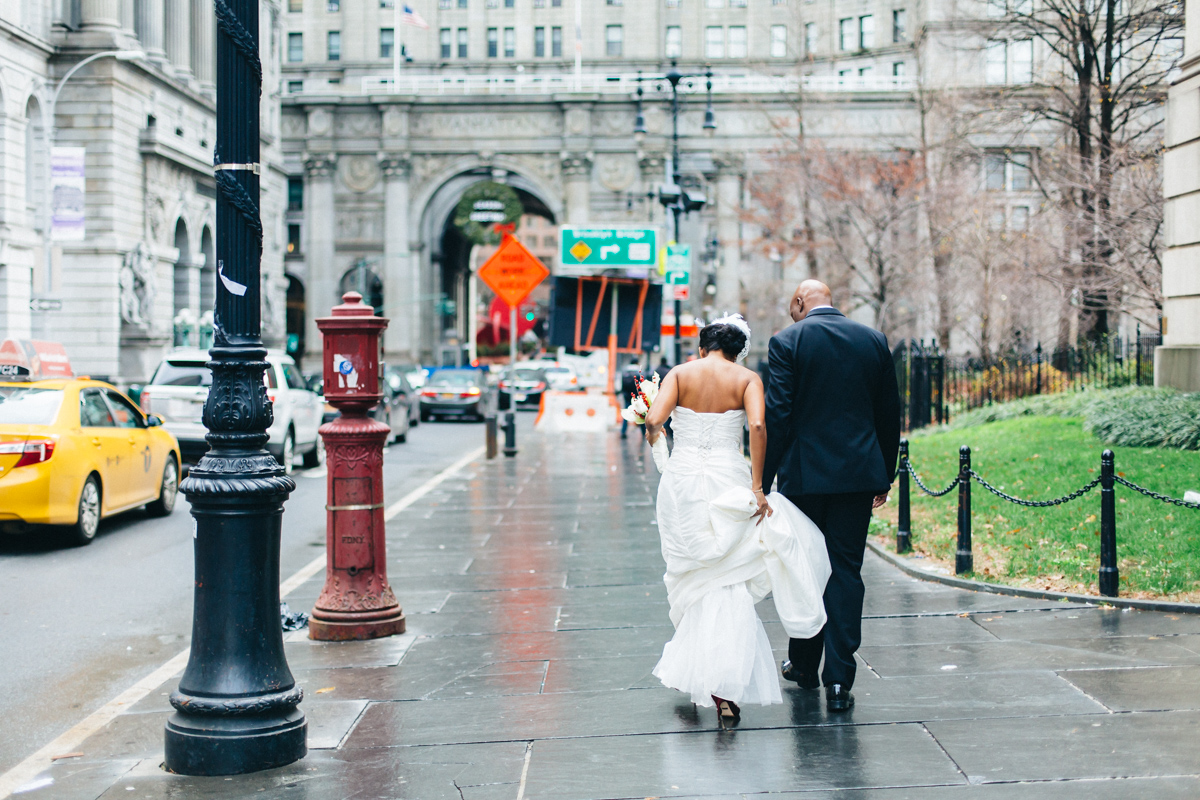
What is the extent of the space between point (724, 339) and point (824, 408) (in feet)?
1.93

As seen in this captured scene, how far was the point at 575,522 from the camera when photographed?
1306 cm

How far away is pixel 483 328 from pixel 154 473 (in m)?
98.0

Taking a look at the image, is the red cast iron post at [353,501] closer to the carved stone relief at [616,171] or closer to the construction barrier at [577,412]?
the construction barrier at [577,412]

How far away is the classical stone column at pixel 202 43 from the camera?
4925cm

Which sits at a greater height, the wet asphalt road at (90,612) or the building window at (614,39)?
the building window at (614,39)

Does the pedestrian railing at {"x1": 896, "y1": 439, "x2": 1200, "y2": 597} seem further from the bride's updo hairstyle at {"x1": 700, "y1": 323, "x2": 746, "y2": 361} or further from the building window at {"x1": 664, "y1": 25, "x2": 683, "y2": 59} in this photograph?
the building window at {"x1": 664, "y1": 25, "x2": 683, "y2": 59}

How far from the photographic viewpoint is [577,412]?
26031 mm

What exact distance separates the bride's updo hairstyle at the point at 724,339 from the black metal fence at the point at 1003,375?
1516 cm

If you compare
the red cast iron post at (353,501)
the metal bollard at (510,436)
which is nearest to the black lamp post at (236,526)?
the red cast iron post at (353,501)

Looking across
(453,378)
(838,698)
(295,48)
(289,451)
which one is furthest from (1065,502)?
(295,48)

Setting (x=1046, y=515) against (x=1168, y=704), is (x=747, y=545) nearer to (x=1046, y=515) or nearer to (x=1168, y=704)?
(x=1168, y=704)

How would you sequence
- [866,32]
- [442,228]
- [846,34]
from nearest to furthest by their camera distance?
1. [442,228]
2. [866,32]
3. [846,34]

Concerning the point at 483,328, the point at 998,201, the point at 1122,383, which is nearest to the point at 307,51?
the point at 483,328

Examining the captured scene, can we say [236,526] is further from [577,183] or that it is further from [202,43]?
[577,183]
